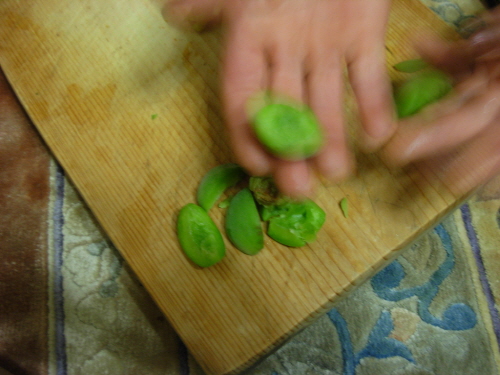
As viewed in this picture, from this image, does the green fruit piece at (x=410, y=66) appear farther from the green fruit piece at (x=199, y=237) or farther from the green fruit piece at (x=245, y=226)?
the green fruit piece at (x=199, y=237)

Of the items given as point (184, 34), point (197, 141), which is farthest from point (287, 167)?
point (184, 34)

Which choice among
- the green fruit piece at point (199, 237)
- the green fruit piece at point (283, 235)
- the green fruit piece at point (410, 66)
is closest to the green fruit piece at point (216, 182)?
the green fruit piece at point (199, 237)

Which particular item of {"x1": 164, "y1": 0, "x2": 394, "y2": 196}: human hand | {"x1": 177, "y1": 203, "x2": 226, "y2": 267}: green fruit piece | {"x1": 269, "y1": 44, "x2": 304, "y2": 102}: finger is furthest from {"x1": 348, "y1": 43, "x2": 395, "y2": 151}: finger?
{"x1": 177, "y1": 203, "x2": 226, "y2": 267}: green fruit piece

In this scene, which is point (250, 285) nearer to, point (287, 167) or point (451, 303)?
point (287, 167)

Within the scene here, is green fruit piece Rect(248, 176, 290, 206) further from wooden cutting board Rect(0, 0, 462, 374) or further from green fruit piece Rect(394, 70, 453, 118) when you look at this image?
green fruit piece Rect(394, 70, 453, 118)

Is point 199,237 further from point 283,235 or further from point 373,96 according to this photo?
point 373,96

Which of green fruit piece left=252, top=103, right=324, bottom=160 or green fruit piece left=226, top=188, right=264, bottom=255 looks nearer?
green fruit piece left=252, top=103, right=324, bottom=160
